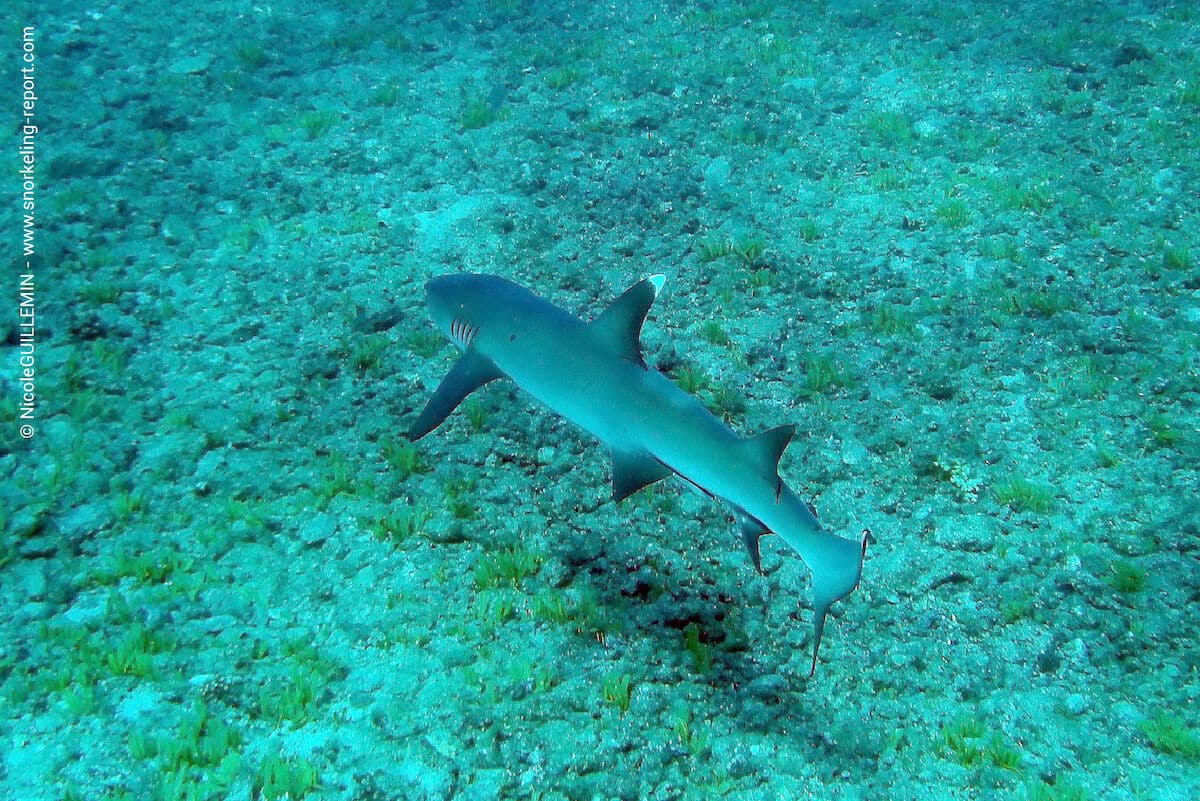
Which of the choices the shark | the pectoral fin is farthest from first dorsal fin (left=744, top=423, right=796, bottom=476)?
the pectoral fin

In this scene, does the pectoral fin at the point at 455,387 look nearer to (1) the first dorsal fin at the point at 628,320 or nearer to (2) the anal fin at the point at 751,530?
(1) the first dorsal fin at the point at 628,320

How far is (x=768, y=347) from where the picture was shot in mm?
4801

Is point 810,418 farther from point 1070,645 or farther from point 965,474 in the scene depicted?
point 1070,645

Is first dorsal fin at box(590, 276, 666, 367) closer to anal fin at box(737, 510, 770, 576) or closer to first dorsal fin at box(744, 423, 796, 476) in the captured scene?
first dorsal fin at box(744, 423, 796, 476)

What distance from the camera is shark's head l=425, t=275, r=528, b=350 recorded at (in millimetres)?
3395

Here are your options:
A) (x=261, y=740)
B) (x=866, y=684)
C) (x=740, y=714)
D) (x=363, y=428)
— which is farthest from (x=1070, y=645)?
Answer: (x=363, y=428)

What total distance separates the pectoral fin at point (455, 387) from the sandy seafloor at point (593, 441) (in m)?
0.70

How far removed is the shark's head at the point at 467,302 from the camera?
134 inches

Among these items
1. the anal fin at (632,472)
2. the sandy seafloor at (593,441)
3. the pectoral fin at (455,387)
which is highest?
the anal fin at (632,472)

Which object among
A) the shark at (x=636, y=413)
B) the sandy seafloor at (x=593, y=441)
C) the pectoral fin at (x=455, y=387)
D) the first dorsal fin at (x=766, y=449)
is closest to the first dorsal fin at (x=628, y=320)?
the shark at (x=636, y=413)

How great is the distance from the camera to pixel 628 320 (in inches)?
112

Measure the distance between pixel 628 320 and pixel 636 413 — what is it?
0.38 metres

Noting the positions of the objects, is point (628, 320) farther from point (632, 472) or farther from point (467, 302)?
point (467, 302)

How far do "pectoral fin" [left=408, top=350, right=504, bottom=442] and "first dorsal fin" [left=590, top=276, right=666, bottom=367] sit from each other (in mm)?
710
